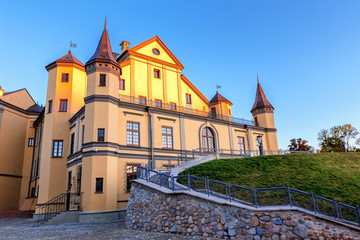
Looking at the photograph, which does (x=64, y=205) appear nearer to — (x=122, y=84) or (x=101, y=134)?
(x=101, y=134)

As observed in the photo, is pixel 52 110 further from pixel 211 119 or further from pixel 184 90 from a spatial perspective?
pixel 211 119

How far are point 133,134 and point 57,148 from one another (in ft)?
26.1

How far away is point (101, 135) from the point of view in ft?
A: 65.7

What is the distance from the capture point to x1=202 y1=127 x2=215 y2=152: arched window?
87.4 ft

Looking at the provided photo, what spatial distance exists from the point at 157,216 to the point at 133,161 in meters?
8.74

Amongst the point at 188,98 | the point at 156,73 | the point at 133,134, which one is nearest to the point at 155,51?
the point at 156,73

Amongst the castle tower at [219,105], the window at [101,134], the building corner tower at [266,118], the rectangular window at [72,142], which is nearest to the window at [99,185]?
the window at [101,134]

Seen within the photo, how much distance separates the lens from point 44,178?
23.6 meters

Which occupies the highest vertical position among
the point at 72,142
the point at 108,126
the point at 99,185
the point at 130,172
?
the point at 108,126

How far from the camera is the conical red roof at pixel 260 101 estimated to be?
1316 inches

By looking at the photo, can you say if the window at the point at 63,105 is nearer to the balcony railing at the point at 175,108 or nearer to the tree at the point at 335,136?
the balcony railing at the point at 175,108

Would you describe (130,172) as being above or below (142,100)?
below

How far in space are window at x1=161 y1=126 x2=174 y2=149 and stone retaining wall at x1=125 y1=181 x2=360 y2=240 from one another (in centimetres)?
1045

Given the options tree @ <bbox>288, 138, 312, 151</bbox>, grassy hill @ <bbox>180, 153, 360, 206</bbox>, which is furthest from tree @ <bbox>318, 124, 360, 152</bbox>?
grassy hill @ <bbox>180, 153, 360, 206</bbox>
